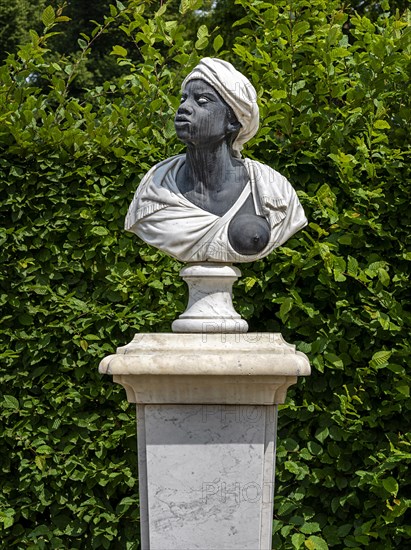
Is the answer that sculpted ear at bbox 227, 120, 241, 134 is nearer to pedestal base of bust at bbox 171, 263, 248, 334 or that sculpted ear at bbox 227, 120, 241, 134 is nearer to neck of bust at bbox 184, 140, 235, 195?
neck of bust at bbox 184, 140, 235, 195

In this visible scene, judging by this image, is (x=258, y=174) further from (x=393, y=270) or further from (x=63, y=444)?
(x=63, y=444)

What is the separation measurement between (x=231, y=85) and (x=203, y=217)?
0.54 m

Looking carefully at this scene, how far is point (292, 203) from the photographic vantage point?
3.83 metres

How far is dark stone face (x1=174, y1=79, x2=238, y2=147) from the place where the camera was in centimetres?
366

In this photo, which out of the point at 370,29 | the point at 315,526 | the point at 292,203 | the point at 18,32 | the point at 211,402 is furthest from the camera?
the point at 18,32

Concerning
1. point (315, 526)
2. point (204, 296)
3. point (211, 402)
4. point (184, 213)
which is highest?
point (184, 213)

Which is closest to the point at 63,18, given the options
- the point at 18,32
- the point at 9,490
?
the point at 9,490

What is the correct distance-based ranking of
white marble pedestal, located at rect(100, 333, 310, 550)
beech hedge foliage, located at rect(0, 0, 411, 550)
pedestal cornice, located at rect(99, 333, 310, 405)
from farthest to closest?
beech hedge foliage, located at rect(0, 0, 411, 550) < white marble pedestal, located at rect(100, 333, 310, 550) < pedestal cornice, located at rect(99, 333, 310, 405)

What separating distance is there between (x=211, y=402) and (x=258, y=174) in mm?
965

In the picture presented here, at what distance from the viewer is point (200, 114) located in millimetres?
3668

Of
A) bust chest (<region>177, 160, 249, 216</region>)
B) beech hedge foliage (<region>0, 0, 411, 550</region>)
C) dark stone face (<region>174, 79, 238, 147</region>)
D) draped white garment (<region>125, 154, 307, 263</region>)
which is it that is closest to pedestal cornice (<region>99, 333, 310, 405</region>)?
draped white garment (<region>125, 154, 307, 263</region>)

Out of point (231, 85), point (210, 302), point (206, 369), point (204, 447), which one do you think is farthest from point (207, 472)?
point (231, 85)

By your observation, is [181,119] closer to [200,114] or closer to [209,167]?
[200,114]

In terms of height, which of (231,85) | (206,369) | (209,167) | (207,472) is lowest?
(207,472)
